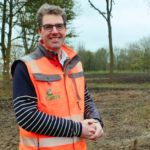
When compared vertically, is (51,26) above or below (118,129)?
above

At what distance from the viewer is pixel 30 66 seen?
5.06 feet

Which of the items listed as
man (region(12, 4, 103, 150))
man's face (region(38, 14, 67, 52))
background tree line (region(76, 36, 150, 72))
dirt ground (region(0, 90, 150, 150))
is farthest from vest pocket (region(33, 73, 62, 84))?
background tree line (region(76, 36, 150, 72))

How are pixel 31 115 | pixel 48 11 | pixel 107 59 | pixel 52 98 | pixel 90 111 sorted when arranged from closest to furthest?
pixel 31 115 → pixel 52 98 → pixel 48 11 → pixel 90 111 → pixel 107 59

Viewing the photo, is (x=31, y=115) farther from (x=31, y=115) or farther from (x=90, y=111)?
(x=90, y=111)

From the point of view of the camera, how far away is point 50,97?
1.54 metres

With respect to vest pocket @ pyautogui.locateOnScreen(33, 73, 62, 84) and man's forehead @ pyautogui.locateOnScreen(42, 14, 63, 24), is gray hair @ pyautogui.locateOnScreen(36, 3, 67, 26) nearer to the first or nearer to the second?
man's forehead @ pyautogui.locateOnScreen(42, 14, 63, 24)

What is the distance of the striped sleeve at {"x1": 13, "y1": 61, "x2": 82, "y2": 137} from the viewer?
1448mm

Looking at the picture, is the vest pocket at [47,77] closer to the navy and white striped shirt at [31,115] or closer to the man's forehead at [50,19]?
the navy and white striped shirt at [31,115]

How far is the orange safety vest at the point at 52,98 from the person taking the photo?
1516mm

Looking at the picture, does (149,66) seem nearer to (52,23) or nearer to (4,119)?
(4,119)

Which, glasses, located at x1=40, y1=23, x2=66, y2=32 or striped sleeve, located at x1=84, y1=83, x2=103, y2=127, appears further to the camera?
striped sleeve, located at x1=84, y1=83, x2=103, y2=127

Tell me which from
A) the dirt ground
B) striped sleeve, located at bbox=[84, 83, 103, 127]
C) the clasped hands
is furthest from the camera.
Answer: the dirt ground

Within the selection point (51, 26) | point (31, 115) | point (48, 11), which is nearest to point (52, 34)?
point (51, 26)

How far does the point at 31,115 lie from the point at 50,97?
20 cm
